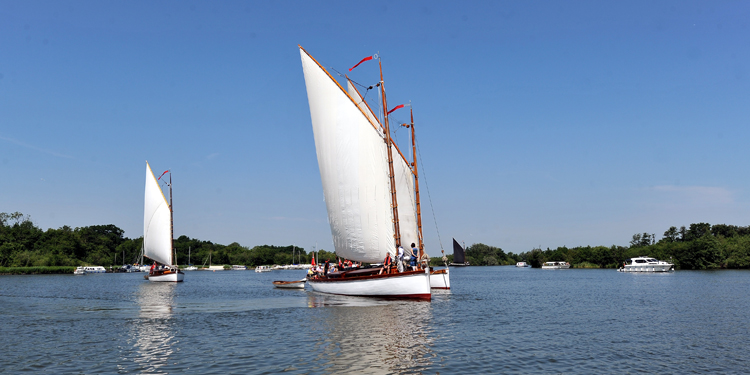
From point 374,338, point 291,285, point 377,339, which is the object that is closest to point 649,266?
point 291,285

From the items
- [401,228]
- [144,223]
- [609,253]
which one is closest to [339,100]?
[401,228]

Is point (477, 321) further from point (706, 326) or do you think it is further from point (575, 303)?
point (575, 303)

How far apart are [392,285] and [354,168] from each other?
10.7m

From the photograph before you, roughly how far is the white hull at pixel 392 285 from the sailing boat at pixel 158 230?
4926 cm

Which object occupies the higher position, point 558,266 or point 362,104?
point 362,104

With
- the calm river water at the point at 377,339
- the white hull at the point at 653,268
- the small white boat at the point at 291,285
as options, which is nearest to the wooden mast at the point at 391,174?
the calm river water at the point at 377,339

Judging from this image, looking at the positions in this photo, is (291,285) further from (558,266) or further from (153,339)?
(558,266)

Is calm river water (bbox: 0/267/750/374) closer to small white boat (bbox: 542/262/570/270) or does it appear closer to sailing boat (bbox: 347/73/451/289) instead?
sailing boat (bbox: 347/73/451/289)

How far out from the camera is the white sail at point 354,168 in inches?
1716

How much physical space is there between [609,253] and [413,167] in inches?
5863

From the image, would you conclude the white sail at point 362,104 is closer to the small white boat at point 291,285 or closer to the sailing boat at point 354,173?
the sailing boat at point 354,173

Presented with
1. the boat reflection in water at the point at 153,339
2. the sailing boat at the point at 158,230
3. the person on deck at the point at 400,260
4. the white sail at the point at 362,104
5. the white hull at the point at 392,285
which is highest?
the white sail at the point at 362,104

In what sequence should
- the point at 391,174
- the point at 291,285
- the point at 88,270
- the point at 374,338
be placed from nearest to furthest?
the point at 374,338
the point at 391,174
the point at 291,285
the point at 88,270

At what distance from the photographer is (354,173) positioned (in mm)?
44000
